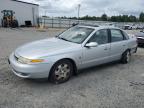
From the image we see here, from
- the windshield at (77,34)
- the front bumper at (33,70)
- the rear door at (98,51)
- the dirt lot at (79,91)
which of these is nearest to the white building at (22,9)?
the windshield at (77,34)

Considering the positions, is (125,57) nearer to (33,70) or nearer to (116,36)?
(116,36)

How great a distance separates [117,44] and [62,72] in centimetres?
239

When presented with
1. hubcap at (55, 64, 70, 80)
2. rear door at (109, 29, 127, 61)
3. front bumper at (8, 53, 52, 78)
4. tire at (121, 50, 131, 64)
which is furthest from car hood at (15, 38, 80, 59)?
tire at (121, 50, 131, 64)

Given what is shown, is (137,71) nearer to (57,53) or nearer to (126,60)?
(126,60)

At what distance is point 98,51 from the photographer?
500cm

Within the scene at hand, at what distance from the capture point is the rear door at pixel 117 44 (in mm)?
5582

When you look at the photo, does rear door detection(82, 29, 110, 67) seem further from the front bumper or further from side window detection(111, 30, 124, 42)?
the front bumper

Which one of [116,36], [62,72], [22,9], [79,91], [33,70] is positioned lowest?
[79,91]

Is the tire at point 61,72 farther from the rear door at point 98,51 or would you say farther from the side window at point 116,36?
the side window at point 116,36

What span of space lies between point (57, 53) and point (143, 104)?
2.19m

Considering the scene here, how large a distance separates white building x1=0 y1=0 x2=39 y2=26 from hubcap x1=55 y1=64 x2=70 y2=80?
20847 mm

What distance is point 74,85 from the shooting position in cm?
429

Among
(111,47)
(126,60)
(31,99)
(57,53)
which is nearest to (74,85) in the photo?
(57,53)

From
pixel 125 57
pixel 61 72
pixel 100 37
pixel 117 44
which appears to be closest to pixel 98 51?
pixel 100 37
